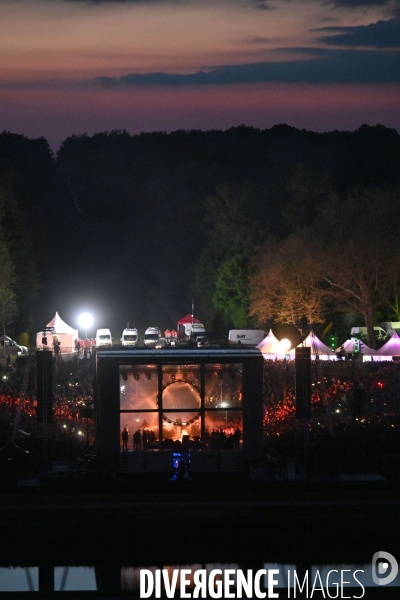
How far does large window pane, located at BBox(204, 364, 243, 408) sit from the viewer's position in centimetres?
2234

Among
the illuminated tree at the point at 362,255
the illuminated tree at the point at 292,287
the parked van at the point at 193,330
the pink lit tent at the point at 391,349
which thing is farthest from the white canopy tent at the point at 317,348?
the parked van at the point at 193,330

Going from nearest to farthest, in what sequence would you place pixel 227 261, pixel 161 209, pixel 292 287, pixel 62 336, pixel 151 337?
pixel 62 336, pixel 292 287, pixel 151 337, pixel 227 261, pixel 161 209

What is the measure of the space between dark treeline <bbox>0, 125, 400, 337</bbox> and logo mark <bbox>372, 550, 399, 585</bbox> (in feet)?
119

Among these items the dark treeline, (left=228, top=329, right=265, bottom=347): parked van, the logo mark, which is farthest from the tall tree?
the logo mark

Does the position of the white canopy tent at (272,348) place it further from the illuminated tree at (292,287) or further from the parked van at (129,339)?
the parked van at (129,339)

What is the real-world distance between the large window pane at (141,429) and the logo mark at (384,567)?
6036 mm

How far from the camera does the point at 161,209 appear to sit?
11612cm

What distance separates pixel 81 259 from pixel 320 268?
52211 millimetres

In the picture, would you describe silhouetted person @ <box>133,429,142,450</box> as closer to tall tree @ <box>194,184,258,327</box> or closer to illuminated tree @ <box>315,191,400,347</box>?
illuminated tree @ <box>315,191,400,347</box>

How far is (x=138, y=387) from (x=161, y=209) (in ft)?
311

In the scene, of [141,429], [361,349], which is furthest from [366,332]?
[141,429]

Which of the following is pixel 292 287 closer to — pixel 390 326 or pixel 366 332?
pixel 366 332

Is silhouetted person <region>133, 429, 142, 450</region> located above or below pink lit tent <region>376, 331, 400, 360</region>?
below

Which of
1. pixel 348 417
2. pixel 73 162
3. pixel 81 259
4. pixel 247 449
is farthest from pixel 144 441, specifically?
pixel 73 162
